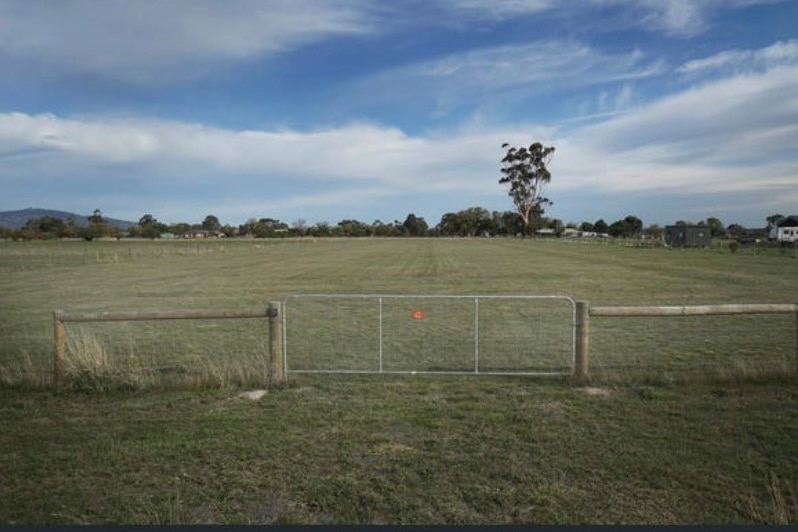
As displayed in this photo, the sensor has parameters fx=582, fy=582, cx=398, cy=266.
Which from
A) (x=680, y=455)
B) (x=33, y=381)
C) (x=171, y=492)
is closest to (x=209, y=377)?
(x=33, y=381)

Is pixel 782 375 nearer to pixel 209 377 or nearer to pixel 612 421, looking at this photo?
pixel 612 421

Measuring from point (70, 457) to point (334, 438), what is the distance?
244 centimetres

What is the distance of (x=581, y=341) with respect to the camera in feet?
25.5

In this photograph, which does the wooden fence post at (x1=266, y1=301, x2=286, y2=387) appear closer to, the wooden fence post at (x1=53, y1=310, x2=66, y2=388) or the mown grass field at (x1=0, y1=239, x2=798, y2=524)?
the mown grass field at (x1=0, y1=239, x2=798, y2=524)

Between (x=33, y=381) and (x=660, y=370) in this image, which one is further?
(x=660, y=370)

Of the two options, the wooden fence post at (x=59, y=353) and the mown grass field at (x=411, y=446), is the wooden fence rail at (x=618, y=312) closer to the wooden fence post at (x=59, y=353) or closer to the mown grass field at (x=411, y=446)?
the mown grass field at (x=411, y=446)

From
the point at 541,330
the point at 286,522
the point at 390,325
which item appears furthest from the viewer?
the point at 390,325

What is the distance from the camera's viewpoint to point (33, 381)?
7863 mm

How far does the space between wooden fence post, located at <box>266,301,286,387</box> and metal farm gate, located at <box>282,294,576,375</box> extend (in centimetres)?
12

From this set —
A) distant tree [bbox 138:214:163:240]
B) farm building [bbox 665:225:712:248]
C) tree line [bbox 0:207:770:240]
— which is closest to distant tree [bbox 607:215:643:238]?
tree line [bbox 0:207:770:240]

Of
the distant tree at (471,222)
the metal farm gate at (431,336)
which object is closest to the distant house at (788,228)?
the distant tree at (471,222)

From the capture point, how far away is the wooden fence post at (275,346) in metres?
7.77

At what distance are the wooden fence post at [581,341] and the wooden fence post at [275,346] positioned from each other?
397 centimetres

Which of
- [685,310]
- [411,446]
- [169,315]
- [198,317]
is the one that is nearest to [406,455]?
[411,446]
